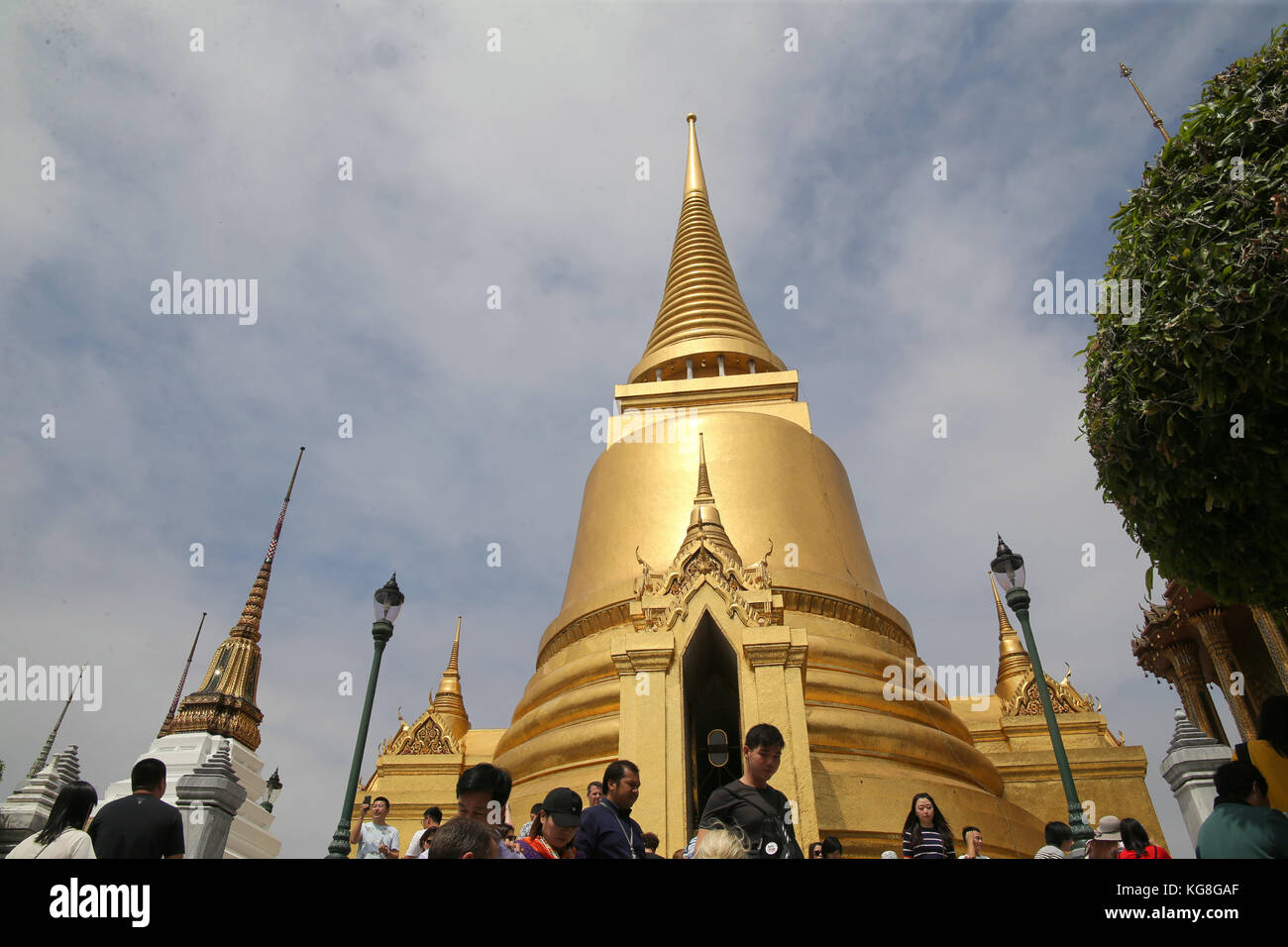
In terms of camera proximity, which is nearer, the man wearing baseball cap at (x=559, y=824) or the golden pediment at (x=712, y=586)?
the man wearing baseball cap at (x=559, y=824)

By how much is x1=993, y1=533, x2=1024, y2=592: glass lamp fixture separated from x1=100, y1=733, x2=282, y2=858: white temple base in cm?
1901

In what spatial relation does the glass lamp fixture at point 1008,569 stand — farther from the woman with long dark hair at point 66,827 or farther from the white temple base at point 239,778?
the white temple base at point 239,778

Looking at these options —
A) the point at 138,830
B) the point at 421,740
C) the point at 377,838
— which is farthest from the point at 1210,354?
the point at 421,740

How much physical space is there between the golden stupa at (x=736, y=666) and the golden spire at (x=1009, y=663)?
0.06m

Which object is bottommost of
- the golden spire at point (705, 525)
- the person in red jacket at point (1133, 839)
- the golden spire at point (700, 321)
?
the person in red jacket at point (1133, 839)

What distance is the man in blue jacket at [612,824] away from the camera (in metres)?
3.92

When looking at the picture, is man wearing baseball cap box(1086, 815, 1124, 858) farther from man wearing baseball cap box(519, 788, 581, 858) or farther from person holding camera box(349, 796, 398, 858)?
person holding camera box(349, 796, 398, 858)

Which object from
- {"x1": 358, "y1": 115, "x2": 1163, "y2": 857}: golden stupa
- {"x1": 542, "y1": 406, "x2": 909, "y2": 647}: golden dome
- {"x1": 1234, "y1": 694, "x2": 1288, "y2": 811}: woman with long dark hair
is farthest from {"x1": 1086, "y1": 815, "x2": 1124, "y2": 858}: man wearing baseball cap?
{"x1": 542, "y1": 406, "x2": 909, "y2": 647}: golden dome

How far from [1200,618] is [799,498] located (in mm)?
12651

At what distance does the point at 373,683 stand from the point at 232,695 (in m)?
18.4

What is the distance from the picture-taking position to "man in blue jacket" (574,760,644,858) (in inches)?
154

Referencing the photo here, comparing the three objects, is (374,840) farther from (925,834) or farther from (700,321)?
(700,321)

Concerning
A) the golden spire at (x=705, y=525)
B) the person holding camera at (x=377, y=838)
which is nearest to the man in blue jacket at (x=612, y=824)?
the person holding camera at (x=377, y=838)

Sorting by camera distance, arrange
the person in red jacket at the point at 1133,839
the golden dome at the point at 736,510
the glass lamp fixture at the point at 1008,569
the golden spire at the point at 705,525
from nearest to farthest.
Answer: the person in red jacket at the point at 1133,839 → the glass lamp fixture at the point at 1008,569 → the golden spire at the point at 705,525 → the golden dome at the point at 736,510
